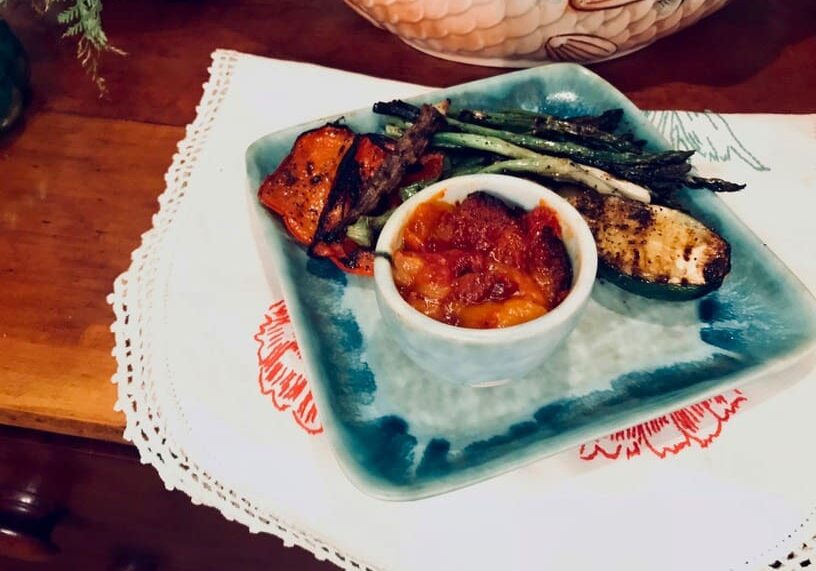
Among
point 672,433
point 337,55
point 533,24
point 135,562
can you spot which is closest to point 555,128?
point 533,24

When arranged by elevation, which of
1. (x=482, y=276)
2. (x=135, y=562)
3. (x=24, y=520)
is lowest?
(x=135, y=562)

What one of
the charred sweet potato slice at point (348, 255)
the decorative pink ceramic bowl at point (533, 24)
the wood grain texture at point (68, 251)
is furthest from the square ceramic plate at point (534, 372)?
the decorative pink ceramic bowl at point (533, 24)

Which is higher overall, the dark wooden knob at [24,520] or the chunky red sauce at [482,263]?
the chunky red sauce at [482,263]

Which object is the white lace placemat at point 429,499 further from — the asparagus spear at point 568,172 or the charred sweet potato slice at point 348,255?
the asparagus spear at point 568,172

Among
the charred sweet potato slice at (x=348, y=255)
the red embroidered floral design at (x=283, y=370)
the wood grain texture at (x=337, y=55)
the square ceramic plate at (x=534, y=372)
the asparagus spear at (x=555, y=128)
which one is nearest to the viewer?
the square ceramic plate at (x=534, y=372)

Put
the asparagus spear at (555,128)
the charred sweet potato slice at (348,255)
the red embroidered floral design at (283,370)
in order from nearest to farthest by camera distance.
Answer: the red embroidered floral design at (283,370), the charred sweet potato slice at (348,255), the asparagus spear at (555,128)

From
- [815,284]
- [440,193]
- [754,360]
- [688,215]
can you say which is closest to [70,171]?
[440,193]

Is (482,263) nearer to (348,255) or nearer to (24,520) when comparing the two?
(348,255)
